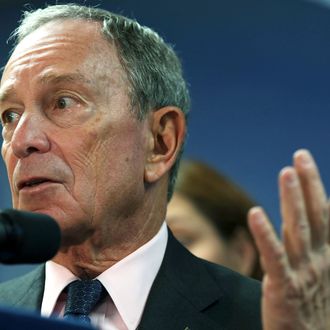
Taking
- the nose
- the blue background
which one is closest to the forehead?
the nose

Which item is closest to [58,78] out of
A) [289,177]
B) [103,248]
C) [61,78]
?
[61,78]

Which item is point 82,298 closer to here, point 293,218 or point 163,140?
point 163,140

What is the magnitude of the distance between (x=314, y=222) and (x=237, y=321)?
0.50 meters

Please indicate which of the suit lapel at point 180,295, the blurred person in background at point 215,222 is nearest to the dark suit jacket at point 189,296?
the suit lapel at point 180,295

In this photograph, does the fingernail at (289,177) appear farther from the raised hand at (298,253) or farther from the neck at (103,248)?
the neck at (103,248)

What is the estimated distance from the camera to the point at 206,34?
406 centimetres

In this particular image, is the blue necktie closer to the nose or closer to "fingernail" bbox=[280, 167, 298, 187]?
the nose

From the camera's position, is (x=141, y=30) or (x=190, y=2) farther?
(x=190, y=2)

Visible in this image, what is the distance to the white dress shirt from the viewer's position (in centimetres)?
221

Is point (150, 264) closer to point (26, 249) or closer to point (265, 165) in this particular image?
point (26, 249)

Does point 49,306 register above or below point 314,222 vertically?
below

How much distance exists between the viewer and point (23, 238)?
5.09 ft

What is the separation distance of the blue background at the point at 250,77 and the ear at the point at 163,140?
54.2 inches

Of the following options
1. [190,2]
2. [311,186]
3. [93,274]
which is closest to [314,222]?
[311,186]
